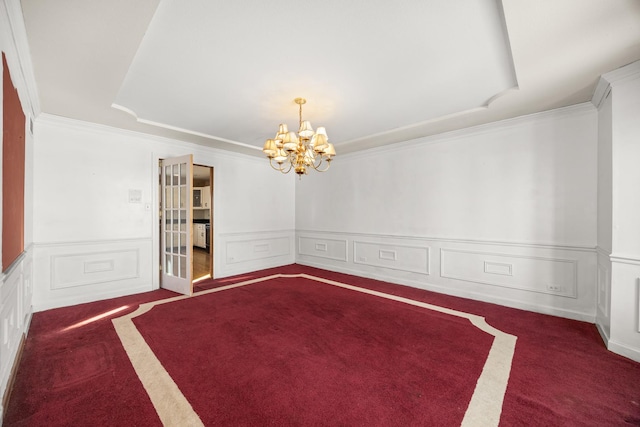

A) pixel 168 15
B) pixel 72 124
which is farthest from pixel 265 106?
pixel 72 124

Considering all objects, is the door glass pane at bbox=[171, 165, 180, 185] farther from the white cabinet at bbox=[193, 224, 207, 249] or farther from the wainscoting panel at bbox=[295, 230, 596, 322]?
the white cabinet at bbox=[193, 224, 207, 249]

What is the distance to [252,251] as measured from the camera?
5.81 m

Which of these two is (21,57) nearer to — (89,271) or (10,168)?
(10,168)

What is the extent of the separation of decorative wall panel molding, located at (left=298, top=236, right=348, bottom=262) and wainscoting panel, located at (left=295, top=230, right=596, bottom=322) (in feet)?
0.09

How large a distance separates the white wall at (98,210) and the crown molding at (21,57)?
28.1 inches

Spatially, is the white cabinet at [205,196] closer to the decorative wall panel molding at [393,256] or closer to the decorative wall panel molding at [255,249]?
the decorative wall panel molding at [255,249]

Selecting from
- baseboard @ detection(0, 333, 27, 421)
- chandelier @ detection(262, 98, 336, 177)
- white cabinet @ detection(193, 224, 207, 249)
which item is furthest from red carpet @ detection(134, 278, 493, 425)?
white cabinet @ detection(193, 224, 207, 249)

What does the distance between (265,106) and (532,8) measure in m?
2.59

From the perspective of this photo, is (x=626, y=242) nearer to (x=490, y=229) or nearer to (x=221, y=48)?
(x=490, y=229)

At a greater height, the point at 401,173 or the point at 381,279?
the point at 401,173

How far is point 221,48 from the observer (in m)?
2.17

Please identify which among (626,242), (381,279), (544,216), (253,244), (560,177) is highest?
(560,177)

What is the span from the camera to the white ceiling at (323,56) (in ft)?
5.72

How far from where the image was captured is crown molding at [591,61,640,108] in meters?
2.36
